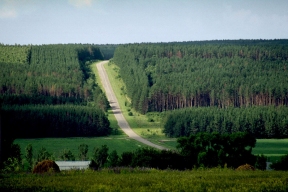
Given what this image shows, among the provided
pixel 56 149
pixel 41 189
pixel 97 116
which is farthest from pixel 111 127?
pixel 41 189

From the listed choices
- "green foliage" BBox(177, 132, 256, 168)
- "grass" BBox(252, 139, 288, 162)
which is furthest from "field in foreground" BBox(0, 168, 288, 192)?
"grass" BBox(252, 139, 288, 162)

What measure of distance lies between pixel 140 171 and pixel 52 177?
10168mm

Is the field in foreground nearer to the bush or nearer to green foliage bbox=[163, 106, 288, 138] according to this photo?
the bush

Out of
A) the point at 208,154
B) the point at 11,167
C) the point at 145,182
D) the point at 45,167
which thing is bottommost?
the point at 11,167

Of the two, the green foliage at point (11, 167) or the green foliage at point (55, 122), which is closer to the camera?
the green foliage at point (11, 167)

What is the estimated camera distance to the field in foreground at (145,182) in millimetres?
40500

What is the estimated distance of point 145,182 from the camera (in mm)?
44188

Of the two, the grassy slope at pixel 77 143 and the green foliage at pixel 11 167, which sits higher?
the grassy slope at pixel 77 143

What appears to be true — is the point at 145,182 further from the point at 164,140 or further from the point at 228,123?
the point at 228,123

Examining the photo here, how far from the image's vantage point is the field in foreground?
133 feet

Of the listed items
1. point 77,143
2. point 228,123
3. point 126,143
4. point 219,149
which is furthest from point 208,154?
point 228,123

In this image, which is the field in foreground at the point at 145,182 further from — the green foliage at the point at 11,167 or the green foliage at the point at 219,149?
the green foliage at the point at 219,149

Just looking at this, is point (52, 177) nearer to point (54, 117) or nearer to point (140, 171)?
point (140, 171)

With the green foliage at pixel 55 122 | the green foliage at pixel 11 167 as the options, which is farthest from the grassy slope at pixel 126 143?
the green foliage at pixel 11 167
